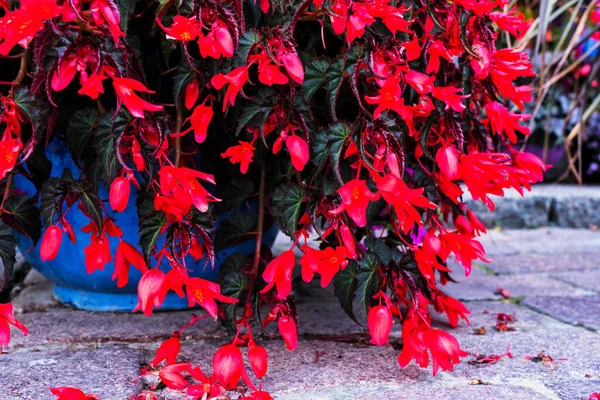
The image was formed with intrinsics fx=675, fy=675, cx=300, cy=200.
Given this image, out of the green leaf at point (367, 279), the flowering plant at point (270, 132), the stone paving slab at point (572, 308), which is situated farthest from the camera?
the stone paving slab at point (572, 308)

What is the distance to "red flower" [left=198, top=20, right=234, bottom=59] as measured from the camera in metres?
0.90

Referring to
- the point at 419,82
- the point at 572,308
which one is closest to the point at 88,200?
the point at 419,82

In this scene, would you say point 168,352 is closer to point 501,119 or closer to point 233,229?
Result: point 233,229

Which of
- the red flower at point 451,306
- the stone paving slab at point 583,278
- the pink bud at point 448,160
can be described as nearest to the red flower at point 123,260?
the pink bud at point 448,160

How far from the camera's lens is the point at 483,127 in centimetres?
125

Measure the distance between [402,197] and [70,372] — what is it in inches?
24.4

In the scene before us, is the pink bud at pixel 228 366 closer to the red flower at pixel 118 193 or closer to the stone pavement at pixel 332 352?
the stone pavement at pixel 332 352

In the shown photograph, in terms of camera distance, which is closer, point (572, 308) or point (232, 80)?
point (232, 80)

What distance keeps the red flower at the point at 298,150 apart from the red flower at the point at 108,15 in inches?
10.8

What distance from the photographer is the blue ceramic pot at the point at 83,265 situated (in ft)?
4.37

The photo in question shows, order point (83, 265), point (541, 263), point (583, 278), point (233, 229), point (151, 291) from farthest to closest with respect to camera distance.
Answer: point (541, 263), point (583, 278), point (83, 265), point (233, 229), point (151, 291)

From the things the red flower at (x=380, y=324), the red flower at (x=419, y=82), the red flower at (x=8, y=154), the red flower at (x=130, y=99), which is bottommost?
the red flower at (x=380, y=324)

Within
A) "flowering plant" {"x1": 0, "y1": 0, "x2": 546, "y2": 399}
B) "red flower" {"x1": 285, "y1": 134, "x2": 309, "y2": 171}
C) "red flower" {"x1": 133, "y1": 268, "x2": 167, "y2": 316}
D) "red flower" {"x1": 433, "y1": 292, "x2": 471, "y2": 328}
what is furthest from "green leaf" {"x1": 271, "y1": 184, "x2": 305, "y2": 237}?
"red flower" {"x1": 433, "y1": 292, "x2": 471, "y2": 328}

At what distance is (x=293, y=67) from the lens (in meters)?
0.92
